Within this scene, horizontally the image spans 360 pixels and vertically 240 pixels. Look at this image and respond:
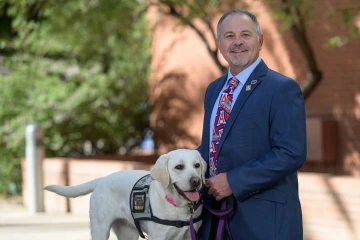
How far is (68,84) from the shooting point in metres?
15.4

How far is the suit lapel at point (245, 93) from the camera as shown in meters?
4.25

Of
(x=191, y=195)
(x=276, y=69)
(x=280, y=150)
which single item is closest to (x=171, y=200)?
(x=191, y=195)

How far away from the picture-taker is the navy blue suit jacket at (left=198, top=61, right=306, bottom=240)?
→ 13.3 ft

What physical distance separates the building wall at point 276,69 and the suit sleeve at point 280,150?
7361mm

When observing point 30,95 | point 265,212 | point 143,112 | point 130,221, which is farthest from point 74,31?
point 265,212

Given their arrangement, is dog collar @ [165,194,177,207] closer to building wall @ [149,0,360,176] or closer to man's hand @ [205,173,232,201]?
man's hand @ [205,173,232,201]

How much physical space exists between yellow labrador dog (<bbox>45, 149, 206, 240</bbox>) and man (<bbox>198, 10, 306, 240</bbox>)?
153 mm

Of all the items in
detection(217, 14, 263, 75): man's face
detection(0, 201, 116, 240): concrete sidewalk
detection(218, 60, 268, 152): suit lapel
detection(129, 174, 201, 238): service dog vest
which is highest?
detection(217, 14, 263, 75): man's face

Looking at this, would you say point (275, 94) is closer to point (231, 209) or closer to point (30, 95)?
point (231, 209)

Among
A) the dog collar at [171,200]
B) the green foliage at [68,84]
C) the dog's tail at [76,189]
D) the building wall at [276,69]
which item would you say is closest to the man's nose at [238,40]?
the dog collar at [171,200]

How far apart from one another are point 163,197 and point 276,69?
8.43m

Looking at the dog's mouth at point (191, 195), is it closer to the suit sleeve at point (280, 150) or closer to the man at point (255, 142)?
the man at point (255, 142)

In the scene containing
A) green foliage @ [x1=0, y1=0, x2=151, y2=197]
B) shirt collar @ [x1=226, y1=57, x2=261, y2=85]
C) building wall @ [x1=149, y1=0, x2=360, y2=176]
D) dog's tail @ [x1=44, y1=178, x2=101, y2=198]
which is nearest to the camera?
shirt collar @ [x1=226, y1=57, x2=261, y2=85]

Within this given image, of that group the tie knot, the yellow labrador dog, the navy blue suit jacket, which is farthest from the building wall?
the navy blue suit jacket
